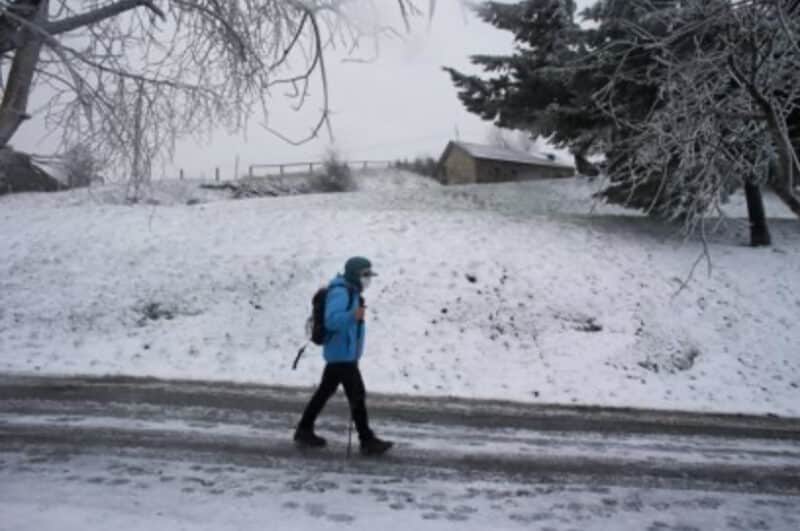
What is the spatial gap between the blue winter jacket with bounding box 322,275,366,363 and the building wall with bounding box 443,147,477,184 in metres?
37.7

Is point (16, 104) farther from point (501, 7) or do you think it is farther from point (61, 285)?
point (501, 7)

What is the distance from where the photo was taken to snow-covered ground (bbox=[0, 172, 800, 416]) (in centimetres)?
951

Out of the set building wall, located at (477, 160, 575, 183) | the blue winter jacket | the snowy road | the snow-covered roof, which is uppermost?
the snow-covered roof

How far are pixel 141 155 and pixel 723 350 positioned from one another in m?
10.1

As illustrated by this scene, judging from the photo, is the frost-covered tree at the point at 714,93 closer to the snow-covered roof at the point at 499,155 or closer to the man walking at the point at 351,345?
the man walking at the point at 351,345

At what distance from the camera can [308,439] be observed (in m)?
5.57

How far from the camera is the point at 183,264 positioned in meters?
13.2

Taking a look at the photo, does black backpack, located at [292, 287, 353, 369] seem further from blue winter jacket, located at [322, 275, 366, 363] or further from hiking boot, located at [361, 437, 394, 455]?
hiking boot, located at [361, 437, 394, 455]

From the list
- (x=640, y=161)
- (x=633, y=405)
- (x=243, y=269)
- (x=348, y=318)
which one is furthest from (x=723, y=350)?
(x=243, y=269)

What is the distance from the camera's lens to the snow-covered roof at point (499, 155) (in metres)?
42.4

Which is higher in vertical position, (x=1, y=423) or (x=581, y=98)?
(x=581, y=98)

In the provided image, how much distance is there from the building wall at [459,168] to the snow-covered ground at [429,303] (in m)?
26.0

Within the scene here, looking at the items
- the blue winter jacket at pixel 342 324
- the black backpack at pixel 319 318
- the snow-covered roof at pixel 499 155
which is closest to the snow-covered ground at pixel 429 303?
the blue winter jacket at pixel 342 324

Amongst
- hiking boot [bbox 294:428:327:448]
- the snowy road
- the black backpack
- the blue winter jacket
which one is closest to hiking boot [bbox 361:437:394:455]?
the snowy road
